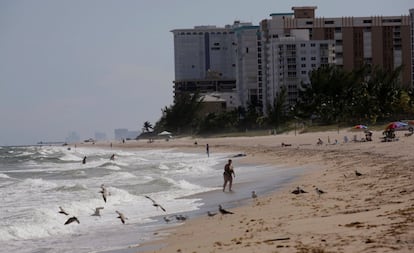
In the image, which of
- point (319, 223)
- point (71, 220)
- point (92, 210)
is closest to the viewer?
point (319, 223)

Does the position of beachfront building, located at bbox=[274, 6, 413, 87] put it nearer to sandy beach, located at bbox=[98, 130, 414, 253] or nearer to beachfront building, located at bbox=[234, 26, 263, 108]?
beachfront building, located at bbox=[234, 26, 263, 108]

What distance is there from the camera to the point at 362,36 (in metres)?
109

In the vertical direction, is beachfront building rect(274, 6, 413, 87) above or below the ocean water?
above

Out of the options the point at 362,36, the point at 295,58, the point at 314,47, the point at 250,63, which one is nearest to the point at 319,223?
the point at 314,47

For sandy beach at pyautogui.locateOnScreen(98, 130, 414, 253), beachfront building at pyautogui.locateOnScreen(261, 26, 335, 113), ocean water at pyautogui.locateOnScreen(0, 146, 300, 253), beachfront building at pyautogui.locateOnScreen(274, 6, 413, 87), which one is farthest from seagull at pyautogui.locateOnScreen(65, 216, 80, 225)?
beachfront building at pyautogui.locateOnScreen(274, 6, 413, 87)

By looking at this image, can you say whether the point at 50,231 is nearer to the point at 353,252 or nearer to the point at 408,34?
the point at 353,252

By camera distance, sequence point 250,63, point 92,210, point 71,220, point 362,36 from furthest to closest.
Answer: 1. point 250,63
2. point 362,36
3. point 92,210
4. point 71,220

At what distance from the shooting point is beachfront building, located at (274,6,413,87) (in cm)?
10769

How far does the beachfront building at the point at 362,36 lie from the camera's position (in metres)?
108

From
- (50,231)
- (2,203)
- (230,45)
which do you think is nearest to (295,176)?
(2,203)

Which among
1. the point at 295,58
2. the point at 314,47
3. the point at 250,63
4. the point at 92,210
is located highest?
the point at 314,47

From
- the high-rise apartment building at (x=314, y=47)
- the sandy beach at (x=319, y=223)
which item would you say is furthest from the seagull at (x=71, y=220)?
the high-rise apartment building at (x=314, y=47)

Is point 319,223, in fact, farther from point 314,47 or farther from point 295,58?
point 295,58

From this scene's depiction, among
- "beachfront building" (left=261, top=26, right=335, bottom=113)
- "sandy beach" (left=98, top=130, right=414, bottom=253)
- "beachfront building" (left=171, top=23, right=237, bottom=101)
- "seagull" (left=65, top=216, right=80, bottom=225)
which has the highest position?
"beachfront building" (left=171, top=23, right=237, bottom=101)
